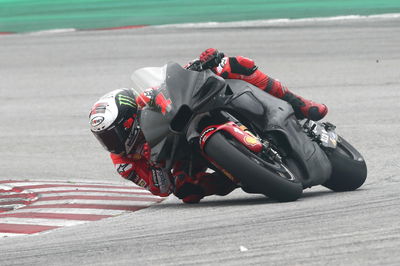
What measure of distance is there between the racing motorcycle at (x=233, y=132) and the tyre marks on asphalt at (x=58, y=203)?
3.13ft

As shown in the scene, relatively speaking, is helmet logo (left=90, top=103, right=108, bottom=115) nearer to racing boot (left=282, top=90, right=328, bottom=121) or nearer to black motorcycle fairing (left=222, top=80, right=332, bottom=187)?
black motorcycle fairing (left=222, top=80, right=332, bottom=187)

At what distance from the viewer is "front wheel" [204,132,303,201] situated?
557 cm

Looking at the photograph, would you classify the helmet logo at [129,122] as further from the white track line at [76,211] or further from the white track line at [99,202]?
the white track line at [99,202]

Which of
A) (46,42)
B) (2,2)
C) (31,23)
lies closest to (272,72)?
(46,42)

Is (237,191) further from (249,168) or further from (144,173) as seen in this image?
(249,168)

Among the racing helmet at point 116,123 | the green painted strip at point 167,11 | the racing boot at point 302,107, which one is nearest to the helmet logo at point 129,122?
the racing helmet at point 116,123

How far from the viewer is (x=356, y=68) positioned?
49.6ft

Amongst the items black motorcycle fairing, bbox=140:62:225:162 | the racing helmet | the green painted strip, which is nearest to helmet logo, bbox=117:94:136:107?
the racing helmet

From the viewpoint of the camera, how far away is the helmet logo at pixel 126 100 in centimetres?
630

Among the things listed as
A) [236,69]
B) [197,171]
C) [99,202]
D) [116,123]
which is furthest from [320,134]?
[99,202]

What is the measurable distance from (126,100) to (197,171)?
76 centimetres

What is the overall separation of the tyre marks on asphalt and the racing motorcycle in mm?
954

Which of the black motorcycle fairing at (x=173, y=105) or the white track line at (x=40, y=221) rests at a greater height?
the black motorcycle fairing at (x=173, y=105)

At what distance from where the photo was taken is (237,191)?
24.8 ft
